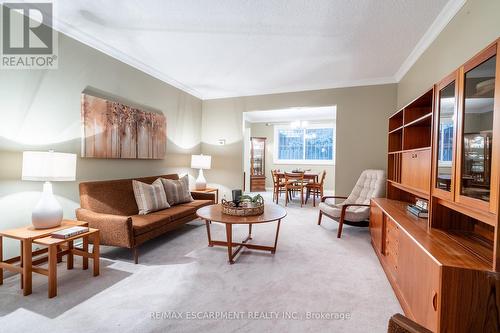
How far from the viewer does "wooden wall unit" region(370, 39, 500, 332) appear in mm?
1103

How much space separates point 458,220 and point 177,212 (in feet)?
9.67

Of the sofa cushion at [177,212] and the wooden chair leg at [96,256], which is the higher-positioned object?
the sofa cushion at [177,212]

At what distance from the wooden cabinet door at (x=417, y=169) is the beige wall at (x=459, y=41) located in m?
0.87

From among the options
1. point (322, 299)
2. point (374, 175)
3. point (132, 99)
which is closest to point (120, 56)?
point (132, 99)

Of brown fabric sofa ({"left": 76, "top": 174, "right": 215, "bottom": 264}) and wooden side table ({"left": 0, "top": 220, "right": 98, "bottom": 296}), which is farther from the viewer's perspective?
brown fabric sofa ({"left": 76, "top": 174, "right": 215, "bottom": 264})

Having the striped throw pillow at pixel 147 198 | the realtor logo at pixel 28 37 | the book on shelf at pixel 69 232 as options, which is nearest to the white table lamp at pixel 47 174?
the book on shelf at pixel 69 232

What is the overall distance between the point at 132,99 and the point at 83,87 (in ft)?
2.52

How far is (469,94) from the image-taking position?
139cm

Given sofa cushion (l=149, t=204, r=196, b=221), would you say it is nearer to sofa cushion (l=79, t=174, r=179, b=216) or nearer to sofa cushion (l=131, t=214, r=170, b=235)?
sofa cushion (l=131, t=214, r=170, b=235)

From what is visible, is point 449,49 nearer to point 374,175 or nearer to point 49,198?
point 374,175

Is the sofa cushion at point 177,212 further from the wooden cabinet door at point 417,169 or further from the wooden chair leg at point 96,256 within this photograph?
the wooden cabinet door at point 417,169

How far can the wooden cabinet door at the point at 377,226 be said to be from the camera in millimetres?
2584

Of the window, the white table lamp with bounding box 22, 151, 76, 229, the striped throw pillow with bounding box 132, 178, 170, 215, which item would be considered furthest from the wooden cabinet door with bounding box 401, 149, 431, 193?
the window

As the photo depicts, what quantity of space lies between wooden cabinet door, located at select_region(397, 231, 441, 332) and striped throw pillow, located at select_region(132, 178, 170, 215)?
2.84m
